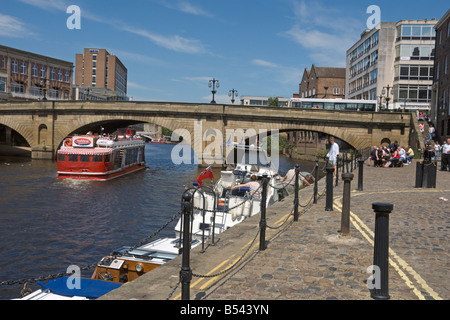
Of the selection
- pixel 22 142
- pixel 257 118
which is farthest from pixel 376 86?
pixel 22 142

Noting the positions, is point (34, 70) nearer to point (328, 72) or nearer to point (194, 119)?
point (194, 119)

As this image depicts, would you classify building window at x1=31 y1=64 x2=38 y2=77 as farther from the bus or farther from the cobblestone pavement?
the cobblestone pavement

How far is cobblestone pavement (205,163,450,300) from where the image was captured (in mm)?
5441

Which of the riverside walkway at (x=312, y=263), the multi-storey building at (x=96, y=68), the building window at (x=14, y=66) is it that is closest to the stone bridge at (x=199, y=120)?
the building window at (x=14, y=66)

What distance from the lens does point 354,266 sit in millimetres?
6504

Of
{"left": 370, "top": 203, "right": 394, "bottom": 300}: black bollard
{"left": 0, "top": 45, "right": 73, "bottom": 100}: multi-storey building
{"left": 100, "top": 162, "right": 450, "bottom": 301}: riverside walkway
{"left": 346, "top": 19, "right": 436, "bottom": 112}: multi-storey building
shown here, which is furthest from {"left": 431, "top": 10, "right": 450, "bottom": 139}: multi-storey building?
{"left": 0, "top": 45, "right": 73, "bottom": 100}: multi-storey building

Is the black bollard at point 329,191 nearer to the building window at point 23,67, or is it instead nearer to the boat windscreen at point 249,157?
the boat windscreen at point 249,157

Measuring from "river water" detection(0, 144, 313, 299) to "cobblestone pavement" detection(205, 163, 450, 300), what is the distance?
13.6ft

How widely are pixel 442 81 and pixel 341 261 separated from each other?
134 ft

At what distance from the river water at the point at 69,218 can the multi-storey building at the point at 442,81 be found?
2526 cm

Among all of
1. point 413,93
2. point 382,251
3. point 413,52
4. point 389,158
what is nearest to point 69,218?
point 382,251

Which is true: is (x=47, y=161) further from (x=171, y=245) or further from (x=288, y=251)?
(x=288, y=251)

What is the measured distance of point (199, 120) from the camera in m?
42.0
